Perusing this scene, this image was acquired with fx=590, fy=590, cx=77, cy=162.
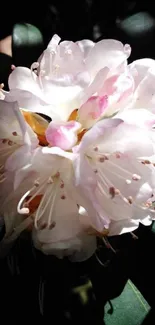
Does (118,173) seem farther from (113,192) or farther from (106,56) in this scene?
(106,56)

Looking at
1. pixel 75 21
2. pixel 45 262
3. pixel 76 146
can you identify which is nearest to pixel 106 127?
pixel 76 146

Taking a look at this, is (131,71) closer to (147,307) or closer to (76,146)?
(76,146)

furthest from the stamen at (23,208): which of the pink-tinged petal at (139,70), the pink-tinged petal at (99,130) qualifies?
the pink-tinged petal at (139,70)

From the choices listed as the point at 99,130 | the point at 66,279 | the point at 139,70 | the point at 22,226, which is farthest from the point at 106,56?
the point at 66,279

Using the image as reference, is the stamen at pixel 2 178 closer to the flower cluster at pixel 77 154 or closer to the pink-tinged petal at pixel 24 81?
the flower cluster at pixel 77 154

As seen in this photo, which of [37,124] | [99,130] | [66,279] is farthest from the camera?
[66,279]

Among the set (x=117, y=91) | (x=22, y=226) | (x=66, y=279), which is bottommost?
(x=66, y=279)

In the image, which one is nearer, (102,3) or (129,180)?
(129,180)
